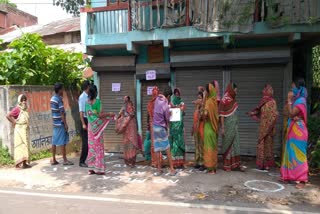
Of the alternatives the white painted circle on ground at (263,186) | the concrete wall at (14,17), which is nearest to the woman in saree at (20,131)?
the white painted circle on ground at (263,186)

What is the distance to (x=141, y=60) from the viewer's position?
28.5ft

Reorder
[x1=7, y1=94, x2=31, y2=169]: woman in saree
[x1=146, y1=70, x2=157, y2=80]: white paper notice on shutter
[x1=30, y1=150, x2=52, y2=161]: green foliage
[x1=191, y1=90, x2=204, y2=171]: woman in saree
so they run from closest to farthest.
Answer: [x1=191, y1=90, x2=204, y2=171]: woman in saree
[x1=7, y1=94, x2=31, y2=169]: woman in saree
[x1=30, y1=150, x2=52, y2=161]: green foliage
[x1=146, y1=70, x2=157, y2=80]: white paper notice on shutter

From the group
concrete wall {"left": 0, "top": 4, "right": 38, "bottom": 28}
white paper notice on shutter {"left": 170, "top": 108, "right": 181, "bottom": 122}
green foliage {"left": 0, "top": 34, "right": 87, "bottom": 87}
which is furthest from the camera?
concrete wall {"left": 0, "top": 4, "right": 38, "bottom": 28}

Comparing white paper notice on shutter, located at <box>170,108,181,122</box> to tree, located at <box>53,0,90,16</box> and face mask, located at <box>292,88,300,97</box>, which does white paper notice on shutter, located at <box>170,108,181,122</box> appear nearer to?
face mask, located at <box>292,88,300,97</box>

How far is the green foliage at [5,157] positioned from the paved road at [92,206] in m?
2.48

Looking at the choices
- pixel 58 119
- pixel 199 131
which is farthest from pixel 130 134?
pixel 58 119

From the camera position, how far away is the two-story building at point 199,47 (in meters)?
7.10

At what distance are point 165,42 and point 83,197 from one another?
4.36 metres

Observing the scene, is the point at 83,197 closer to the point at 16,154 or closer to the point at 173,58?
the point at 16,154

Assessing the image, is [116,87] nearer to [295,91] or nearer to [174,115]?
[174,115]

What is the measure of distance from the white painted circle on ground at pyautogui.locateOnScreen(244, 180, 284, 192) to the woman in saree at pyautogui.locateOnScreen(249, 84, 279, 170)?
888mm

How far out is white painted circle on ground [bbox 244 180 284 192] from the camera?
520 centimetres

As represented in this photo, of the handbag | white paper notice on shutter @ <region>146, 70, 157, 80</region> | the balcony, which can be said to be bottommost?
the handbag

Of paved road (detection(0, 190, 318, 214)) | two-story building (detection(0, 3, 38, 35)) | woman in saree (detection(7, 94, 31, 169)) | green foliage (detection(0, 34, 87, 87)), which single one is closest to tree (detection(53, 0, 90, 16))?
two-story building (detection(0, 3, 38, 35))
